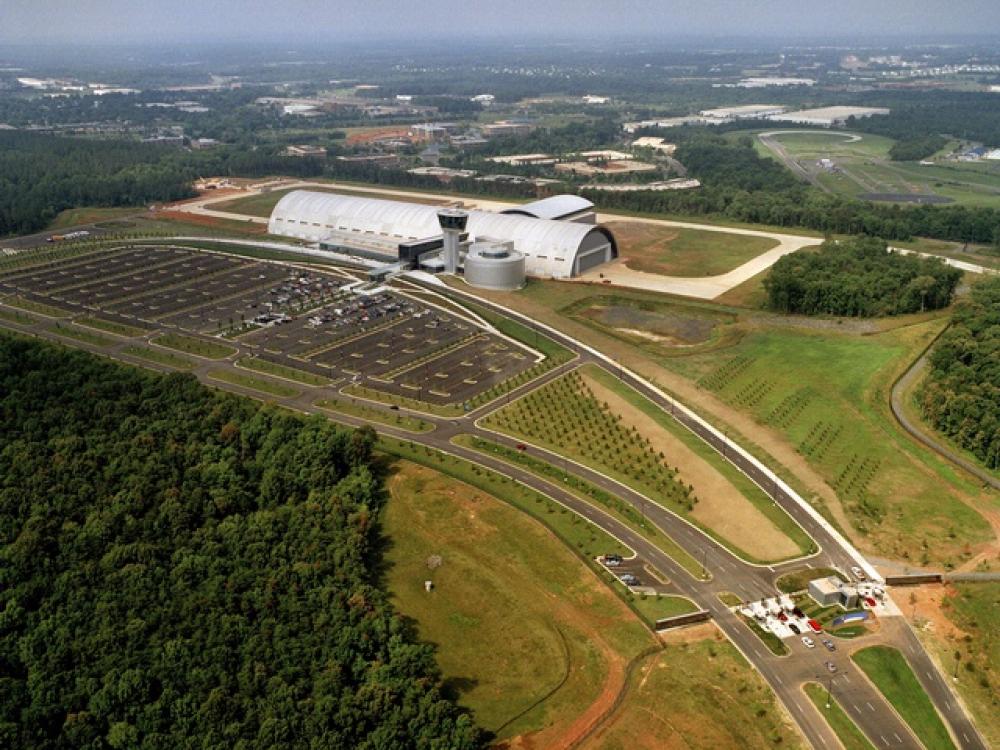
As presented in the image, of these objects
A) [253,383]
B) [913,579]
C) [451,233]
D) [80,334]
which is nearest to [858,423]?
[913,579]

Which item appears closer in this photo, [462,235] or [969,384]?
[969,384]

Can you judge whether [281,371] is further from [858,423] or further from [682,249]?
[682,249]

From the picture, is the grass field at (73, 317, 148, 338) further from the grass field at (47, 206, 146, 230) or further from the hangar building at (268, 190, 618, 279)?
the grass field at (47, 206, 146, 230)

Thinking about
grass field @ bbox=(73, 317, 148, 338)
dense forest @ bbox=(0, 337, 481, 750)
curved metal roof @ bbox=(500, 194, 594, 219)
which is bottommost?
grass field @ bbox=(73, 317, 148, 338)

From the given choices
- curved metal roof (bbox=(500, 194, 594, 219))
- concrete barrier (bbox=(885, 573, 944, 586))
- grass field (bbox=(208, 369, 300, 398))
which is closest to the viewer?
concrete barrier (bbox=(885, 573, 944, 586))

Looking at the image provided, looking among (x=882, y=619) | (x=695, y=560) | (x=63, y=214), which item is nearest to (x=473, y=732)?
(x=695, y=560)

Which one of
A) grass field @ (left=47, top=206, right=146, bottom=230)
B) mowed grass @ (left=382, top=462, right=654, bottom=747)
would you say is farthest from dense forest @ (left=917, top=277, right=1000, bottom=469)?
Answer: grass field @ (left=47, top=206, right=146, bottom=230)

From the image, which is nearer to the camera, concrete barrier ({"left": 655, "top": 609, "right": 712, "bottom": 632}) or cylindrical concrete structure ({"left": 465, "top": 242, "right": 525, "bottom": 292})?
concrete barrier ({"left": 655, "top": 609, "right": 712, "bottom": 632})

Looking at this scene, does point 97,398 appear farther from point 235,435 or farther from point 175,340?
point 175,340
